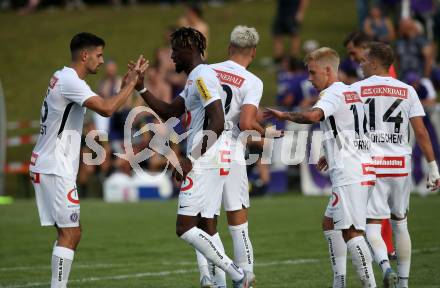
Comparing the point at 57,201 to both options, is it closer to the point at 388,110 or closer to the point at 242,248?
the point at 242,248

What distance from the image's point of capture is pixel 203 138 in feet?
33.4

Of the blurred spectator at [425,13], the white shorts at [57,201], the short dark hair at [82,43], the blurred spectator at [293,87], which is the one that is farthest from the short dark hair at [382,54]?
the blurred spectator at [425,13]

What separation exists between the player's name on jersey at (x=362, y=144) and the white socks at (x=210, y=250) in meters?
1.67

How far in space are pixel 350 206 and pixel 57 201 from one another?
9.09 ft

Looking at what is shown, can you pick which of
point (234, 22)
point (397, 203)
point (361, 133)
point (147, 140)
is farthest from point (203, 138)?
point (234, 22)

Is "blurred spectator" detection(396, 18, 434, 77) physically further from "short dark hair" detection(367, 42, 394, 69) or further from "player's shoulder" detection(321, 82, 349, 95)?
"player's shoulder" detection(321, 82, 349, 95)

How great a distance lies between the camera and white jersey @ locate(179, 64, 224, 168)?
10062 millimetres

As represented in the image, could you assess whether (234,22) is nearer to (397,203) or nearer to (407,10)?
(407,10)

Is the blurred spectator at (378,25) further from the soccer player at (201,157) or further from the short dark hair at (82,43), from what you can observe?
the short dark hair at (82,43)

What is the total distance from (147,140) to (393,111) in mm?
11903

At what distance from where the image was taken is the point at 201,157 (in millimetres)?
10242

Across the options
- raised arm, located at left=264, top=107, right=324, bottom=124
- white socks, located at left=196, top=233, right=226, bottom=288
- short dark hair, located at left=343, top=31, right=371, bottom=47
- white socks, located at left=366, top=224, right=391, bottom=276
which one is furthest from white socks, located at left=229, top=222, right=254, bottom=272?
short dark hair, located at left=343, top=31, right=371, bottom=47

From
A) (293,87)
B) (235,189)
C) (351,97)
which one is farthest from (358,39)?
(293,87)

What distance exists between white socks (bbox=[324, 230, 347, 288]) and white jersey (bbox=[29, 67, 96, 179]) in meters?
2.64
